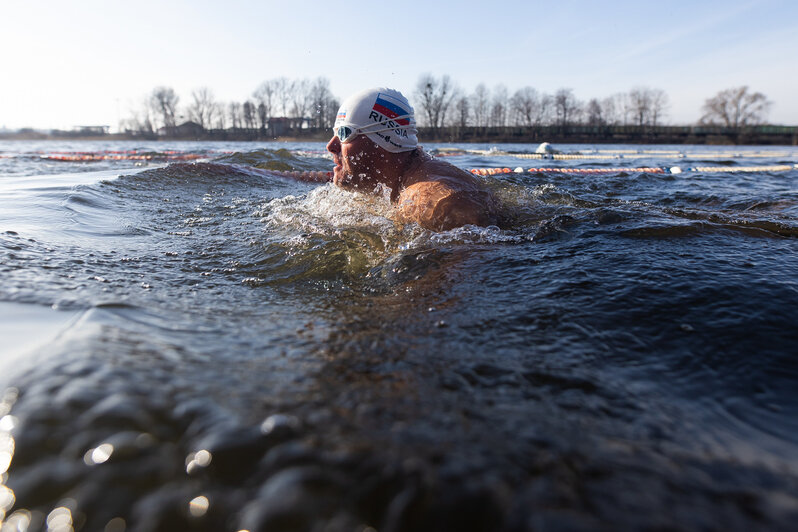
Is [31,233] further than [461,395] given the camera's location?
Yes

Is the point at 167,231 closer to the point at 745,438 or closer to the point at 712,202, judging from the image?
the point at 745,438

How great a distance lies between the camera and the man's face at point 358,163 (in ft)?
12.4

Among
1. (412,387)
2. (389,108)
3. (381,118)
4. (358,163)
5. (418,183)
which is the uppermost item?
(389,108)

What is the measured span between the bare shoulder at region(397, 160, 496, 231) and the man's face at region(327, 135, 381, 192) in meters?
0.51

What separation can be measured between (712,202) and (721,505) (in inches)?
234

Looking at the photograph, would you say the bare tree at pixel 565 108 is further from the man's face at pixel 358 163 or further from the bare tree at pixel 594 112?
the man's face at pixel 358 163

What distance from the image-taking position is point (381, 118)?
3.77 m

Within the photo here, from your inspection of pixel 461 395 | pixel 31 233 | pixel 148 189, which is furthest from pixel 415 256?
pixel 148 189

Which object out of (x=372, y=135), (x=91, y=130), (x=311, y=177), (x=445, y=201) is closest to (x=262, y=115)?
(x=91, y=130)

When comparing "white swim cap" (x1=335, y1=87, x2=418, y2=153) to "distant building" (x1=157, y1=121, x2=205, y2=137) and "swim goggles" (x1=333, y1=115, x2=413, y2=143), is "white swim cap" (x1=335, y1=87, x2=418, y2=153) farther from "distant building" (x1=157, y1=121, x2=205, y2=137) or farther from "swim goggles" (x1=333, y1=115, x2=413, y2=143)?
"distant building" (x1=157, y1=121, x2=205, y2=137)

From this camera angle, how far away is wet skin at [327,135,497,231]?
10.0 ft

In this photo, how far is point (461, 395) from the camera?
121cm

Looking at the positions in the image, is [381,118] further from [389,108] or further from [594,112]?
[594,112]

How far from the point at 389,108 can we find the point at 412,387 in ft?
10.4
